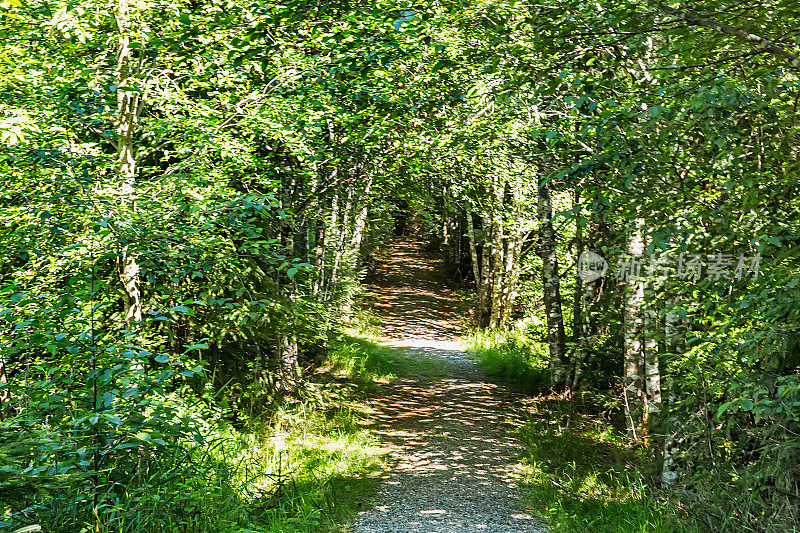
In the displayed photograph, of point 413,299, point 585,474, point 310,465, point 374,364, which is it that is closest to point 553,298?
point 585,474

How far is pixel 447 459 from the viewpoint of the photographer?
8.96 meters

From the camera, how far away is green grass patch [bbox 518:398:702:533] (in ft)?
19.8

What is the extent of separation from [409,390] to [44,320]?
9.46m

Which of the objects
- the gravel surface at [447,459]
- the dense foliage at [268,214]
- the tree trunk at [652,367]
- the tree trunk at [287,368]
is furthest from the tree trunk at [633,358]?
the tree trunk at [287,368]

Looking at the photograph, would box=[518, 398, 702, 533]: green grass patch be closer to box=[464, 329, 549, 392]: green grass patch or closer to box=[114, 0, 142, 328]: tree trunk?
box=[464, 329, 549, 392]: green grass patch

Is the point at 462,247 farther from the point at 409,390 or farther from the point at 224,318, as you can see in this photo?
the point at 224,318

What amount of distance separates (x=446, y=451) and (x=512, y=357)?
6.46m

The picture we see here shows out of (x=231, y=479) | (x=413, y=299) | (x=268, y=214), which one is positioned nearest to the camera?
(x=268, y=214)

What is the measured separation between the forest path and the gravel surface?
0.04ft

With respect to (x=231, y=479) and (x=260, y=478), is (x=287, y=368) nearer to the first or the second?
(x=260, y=478)

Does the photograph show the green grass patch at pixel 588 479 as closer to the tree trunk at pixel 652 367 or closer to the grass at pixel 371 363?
the tree trunk at pixel 652 367

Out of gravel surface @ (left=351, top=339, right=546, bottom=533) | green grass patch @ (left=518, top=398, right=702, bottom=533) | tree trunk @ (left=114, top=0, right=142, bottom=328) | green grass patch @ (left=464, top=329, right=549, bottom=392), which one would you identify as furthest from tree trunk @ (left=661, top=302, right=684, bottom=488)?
green grass patch @ (left=464, top=329, right=549, bottom=392)

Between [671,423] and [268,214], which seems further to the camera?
[671,423]

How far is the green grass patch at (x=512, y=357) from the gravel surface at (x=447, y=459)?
68 cm
